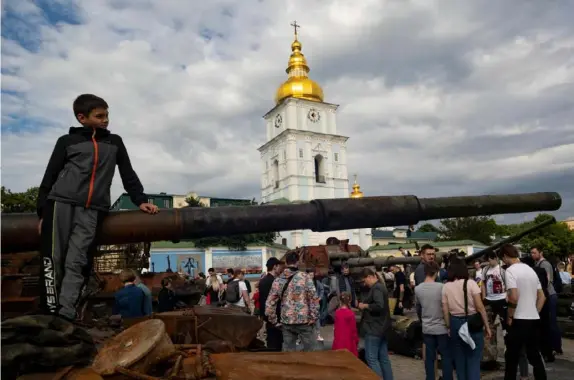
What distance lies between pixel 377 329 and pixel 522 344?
1.82 meters

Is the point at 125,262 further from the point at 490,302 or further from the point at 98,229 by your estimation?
the point at 98,229

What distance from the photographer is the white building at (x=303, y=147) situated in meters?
65.3

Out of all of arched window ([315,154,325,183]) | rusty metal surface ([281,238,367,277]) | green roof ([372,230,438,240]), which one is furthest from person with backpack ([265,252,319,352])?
green roof ([372,230,438,240])

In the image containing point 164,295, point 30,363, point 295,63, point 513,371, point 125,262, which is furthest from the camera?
point 295,63

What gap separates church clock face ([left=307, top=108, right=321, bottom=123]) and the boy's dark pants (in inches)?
2572

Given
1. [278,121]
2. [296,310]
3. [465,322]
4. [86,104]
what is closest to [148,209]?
[86,104]

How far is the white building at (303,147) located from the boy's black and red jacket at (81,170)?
60.2 metres

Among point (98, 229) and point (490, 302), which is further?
point (490, 302)

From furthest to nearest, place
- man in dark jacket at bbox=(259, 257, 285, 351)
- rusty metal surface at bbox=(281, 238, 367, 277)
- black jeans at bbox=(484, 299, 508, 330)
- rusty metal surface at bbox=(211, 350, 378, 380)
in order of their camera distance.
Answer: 1. rusty metal surface at bbox=(281, 238, 367, 277)
2. man in dark jacket at bbox=(259, 257, 285, 351)
3. black jeans at bbox=(484, 299, 508, 330)
4. rusty metal surface at bbox=(211, 350, 378, 380)

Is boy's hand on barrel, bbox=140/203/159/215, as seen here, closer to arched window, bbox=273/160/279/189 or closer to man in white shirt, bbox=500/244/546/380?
man in white shirt, bbox=500/244/546/380

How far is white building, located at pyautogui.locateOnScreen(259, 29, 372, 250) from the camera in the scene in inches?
2571

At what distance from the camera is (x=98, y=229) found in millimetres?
3273

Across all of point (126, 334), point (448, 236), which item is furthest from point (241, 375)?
point (448, 236)

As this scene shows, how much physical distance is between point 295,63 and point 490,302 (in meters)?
64.6
